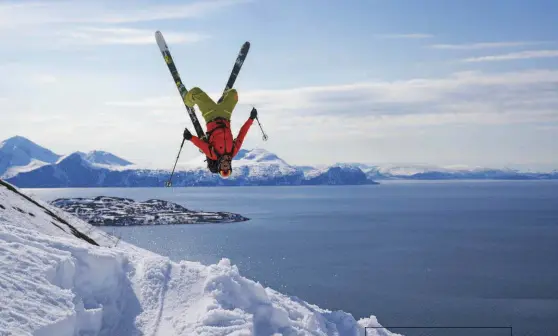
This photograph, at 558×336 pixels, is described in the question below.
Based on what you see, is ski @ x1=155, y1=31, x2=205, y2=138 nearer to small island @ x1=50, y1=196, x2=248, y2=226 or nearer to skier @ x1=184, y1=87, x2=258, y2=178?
skier @ x1=184, y1=87, x2=258, y2=178

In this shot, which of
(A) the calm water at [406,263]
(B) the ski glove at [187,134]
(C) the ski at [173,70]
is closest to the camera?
(B) the ski glove at [187,134]

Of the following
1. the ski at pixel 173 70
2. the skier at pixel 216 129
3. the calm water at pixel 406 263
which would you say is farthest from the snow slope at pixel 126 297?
the calm water at pixel 406 263

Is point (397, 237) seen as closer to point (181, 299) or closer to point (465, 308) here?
point (465, 308)

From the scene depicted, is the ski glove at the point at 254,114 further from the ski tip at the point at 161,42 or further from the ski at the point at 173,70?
the ski tip at the point at 161,42

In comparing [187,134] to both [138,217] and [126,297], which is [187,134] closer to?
[126,297]

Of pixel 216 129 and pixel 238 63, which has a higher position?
pixel 238 63

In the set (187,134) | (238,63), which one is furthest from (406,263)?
(187,134)
